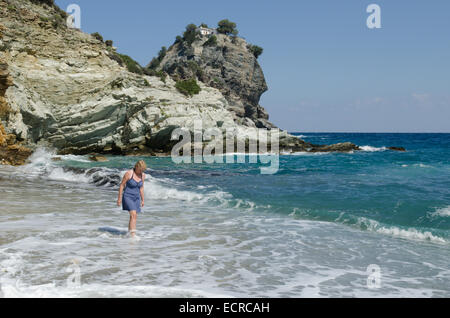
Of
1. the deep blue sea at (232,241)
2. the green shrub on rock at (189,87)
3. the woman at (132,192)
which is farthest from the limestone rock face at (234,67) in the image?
the woman at (132,192)

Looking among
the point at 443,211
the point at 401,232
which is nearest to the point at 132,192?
the point at 401,232

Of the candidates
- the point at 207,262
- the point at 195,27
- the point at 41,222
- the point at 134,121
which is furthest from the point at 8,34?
the point at 195,27

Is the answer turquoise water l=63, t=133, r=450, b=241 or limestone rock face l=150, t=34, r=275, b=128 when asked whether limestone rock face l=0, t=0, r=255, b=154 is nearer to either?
turquoise water l=63, t=133, r=450, b=241

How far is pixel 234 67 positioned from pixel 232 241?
92.0m

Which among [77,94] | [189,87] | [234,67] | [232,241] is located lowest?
[232,241]

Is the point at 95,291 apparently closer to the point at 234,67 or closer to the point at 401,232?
the point at 401,232

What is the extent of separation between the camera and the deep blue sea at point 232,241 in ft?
18.3

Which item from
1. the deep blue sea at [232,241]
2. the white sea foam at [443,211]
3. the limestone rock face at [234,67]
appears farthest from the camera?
the limestone rock face at [234,67]

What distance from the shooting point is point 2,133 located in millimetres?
20828

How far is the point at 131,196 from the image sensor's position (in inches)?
335

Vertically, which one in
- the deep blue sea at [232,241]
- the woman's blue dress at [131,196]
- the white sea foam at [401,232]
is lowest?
the white sea foam at [401,232]

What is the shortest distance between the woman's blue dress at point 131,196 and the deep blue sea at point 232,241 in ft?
2.27

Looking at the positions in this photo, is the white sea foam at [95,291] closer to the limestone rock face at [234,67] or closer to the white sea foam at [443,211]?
the white sea foam at [443,211]

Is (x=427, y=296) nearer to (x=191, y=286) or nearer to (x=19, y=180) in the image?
(x=191, y=286)
